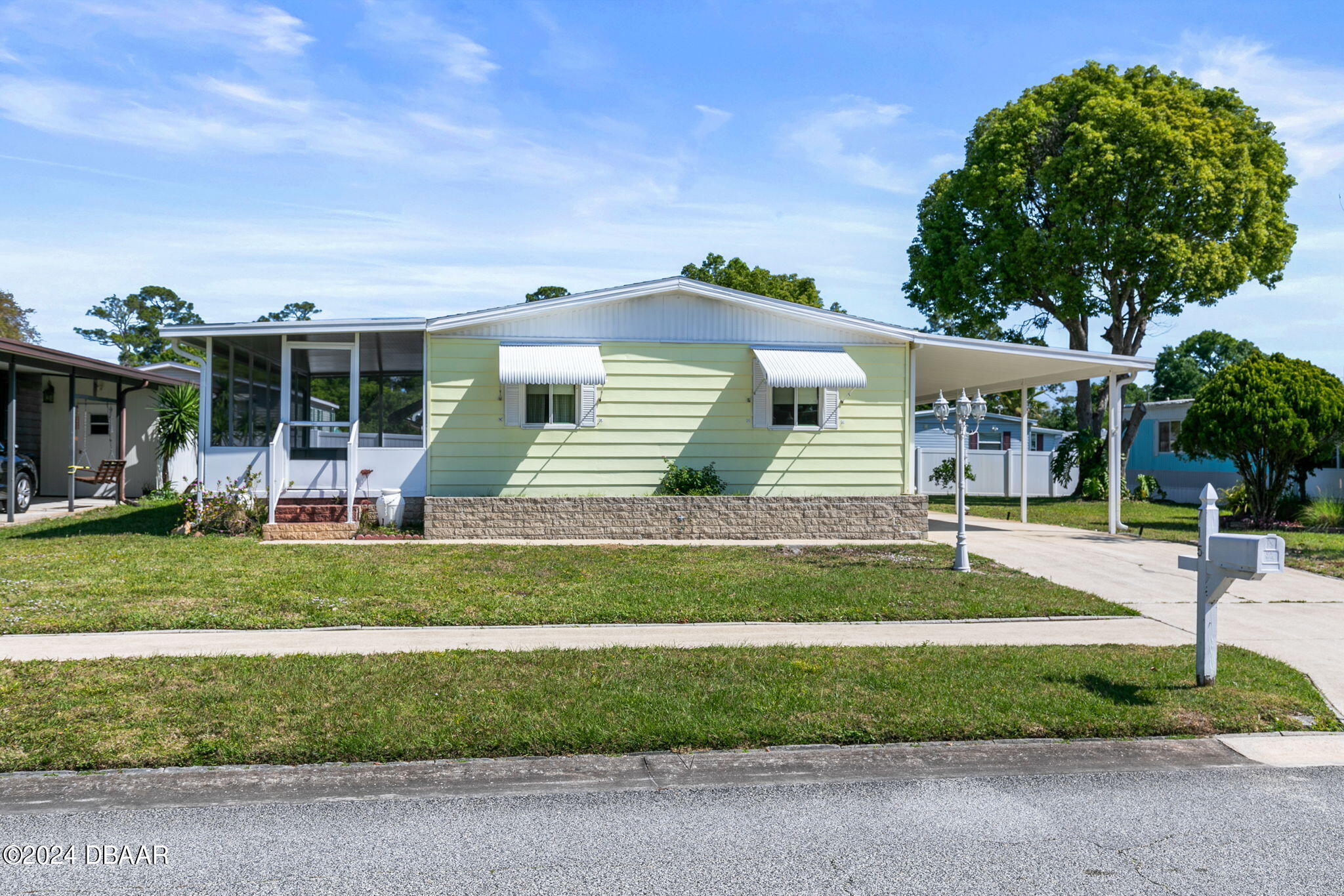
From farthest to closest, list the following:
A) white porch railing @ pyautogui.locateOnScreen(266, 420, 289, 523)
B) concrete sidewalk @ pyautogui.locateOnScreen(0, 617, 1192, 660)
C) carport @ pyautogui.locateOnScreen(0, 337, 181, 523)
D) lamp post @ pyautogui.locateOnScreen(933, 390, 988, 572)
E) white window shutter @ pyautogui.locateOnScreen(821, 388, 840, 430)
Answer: carport @ pyautogui.locateOnScreen(0, 337, 181, 523) → white window shutter @ pyautogui.locateOnScreen(821, 388, 840, 430) → white porch railing @ pyautogui.locateOnScreen(266, 420, 289, 523) → lamp post @ pyautogui.locateOnScreen(933, 390, 988, 572) → concrete sidewalk @ pyautogui.locateOnScreen(0, 617, 1192, 660)

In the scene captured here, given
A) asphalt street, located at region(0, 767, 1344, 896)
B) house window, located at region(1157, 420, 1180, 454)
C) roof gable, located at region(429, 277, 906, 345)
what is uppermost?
roof gable, located at region(429, 277, 906, 345)

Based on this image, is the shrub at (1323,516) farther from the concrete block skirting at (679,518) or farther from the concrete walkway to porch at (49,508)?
the concrete walkway to porch at (49,508)

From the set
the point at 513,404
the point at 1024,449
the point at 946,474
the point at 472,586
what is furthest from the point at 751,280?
the point at 472,586

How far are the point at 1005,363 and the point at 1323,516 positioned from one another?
6816mm

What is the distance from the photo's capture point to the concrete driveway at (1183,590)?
7.72 meters

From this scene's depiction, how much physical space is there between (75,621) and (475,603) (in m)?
3.25

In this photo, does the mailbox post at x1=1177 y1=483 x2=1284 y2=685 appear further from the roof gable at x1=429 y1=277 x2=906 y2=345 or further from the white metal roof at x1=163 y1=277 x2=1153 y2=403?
the roof gable at x1=429 y1=277 x2=906 y2=345

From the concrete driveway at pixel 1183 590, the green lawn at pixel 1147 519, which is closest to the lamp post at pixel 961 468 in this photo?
the concrete driveway at pixel 1183 590

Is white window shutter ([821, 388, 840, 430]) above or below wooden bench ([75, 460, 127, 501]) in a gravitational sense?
above

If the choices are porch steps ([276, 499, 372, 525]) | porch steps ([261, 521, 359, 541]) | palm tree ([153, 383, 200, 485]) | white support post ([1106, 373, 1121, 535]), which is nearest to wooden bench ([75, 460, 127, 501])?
palm tree ([153, 383, 200, 485])

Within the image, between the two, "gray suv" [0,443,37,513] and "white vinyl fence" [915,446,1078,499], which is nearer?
"gray suv" [0,443,37,513]

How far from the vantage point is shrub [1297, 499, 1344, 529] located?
18.0m

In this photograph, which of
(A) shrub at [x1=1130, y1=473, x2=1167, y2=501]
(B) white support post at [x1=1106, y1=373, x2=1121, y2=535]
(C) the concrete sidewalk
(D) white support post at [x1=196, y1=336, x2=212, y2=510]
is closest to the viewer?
(C) the concrete sidewalk

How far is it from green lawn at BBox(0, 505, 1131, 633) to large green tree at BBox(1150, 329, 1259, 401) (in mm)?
50263
